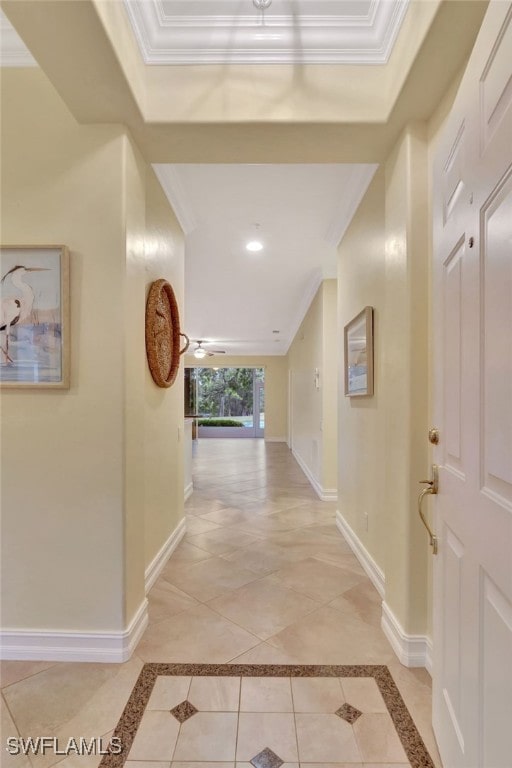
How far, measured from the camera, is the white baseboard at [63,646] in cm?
171

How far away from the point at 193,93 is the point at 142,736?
2618 mm

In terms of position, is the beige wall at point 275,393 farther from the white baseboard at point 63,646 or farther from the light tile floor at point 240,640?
the white baseboard at point 63,646

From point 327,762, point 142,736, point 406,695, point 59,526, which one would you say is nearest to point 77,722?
point 142,736

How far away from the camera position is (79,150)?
176cm

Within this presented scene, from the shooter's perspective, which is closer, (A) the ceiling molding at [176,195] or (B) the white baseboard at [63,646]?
(B) the white baseboard at [63,646]

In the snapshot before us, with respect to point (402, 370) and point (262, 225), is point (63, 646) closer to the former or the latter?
point (402, 370)

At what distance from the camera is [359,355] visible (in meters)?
2.64

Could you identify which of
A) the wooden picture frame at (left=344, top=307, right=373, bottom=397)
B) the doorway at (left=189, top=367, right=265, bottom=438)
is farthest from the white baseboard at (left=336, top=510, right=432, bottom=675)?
the doorway at (left=189, top=367, right=265, bottom=438)

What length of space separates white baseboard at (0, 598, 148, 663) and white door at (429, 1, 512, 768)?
134cm

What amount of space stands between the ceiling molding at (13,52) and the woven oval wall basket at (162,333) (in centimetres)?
116

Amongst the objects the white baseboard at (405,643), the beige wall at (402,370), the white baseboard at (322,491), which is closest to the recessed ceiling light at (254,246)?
the beige wall at (402,370)

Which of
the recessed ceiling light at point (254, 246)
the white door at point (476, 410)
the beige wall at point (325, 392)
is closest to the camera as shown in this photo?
the white door at point (476, 410)

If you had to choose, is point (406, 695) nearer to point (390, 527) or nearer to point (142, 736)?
point (390, 527)

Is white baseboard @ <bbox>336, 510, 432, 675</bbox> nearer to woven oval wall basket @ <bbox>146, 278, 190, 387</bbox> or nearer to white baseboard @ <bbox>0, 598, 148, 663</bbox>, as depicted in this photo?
white baseboard @ <bbox>0, 598, 148, 663</bbox>
